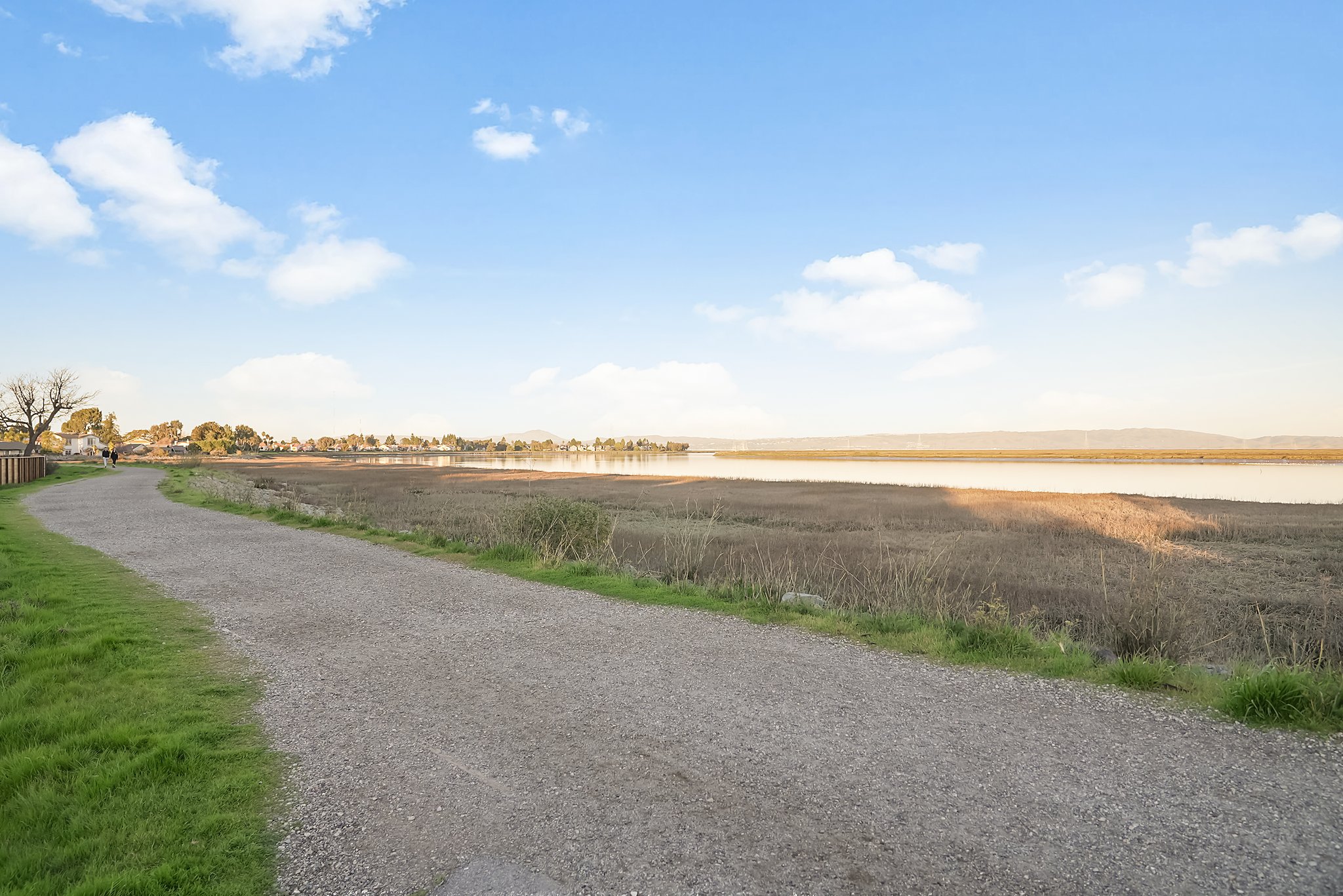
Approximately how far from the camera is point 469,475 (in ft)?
198

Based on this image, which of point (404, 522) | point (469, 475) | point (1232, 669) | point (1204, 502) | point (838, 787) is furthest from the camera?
point (469, 475)

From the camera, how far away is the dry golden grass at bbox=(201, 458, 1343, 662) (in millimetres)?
10203

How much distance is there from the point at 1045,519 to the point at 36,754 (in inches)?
1140

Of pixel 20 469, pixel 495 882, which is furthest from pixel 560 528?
pixel 20 469

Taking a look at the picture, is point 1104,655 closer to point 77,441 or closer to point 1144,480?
point 1144,480

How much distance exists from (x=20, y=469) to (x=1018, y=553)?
4689 cm

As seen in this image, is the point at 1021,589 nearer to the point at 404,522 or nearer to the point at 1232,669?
the point at 1232,669

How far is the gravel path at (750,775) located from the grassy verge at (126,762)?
1.08 ft

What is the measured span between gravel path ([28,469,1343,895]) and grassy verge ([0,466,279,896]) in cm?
33

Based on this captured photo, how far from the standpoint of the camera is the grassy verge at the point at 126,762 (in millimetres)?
3631

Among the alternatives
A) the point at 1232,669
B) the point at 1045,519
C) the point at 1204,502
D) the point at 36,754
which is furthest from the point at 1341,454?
the point at 36,754

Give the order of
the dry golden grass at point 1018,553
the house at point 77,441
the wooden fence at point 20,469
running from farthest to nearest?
the house at point 77,441, the wooden fence at point 20,469, the dry golden grass at point 1018,553

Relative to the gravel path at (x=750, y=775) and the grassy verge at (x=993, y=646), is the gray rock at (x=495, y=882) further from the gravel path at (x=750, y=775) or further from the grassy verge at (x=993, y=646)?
the grassy verge at (x=993, y=646)

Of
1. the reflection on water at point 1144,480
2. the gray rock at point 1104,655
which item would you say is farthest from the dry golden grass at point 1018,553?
the reflection on water at point 1144,480
